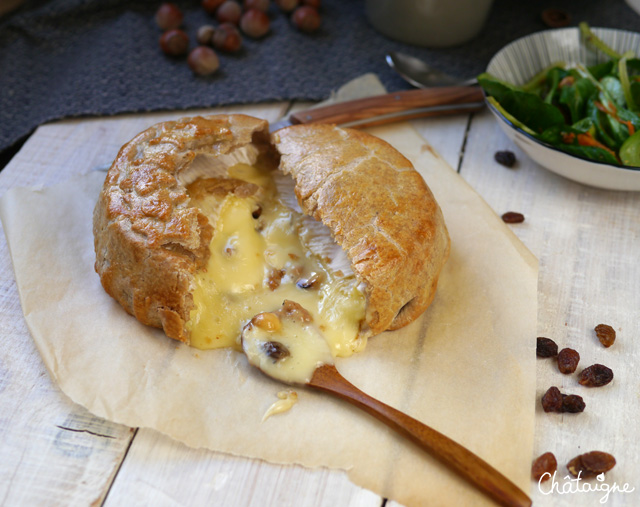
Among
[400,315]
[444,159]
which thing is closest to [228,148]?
[400,315]

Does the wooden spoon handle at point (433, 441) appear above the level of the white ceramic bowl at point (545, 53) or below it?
below

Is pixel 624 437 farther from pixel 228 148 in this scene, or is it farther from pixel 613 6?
pixel 613 6

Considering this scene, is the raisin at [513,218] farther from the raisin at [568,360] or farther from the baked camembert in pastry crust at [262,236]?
the raisin at [568,360]

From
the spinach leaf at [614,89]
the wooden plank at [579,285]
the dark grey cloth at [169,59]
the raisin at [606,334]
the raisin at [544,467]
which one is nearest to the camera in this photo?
the raisin at [544,467]

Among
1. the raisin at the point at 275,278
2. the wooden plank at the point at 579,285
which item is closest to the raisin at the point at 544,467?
the wooden plank at the point at 579,285

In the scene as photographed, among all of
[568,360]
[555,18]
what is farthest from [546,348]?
[555,18]
